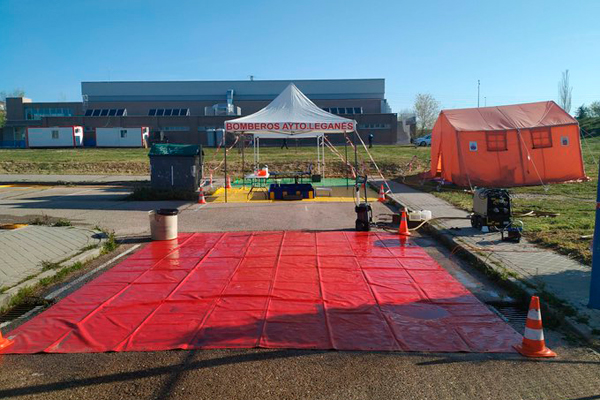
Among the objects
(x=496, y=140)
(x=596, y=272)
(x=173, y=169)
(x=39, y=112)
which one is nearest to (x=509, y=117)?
(x=496, y=140)

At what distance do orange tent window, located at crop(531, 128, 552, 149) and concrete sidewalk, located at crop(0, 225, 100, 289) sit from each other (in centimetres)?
1775

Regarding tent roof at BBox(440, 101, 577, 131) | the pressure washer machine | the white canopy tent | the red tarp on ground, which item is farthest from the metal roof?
the red tarp on ground

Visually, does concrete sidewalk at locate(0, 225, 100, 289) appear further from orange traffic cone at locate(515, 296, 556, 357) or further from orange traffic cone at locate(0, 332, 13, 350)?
orange traffic cone at locate(515, 296, 556, 357)

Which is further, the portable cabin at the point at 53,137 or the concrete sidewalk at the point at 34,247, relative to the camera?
the portable cabin at the point at 53,137

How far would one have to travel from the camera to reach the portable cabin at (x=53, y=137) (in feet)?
161

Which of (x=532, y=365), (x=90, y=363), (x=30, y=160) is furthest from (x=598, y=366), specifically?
(x=30, y=160)

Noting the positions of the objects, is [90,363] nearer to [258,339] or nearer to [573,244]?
[258,339]

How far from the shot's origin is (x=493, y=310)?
630 cm

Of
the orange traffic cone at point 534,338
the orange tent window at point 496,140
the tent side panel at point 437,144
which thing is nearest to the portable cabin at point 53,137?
the tent side panel at point 437,144

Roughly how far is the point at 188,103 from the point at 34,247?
5660cm

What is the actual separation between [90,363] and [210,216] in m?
9.60

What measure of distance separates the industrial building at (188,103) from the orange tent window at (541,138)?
36344 mm

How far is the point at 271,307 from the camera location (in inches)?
246

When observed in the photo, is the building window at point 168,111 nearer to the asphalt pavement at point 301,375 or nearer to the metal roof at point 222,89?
the metal roof at point 222,89
